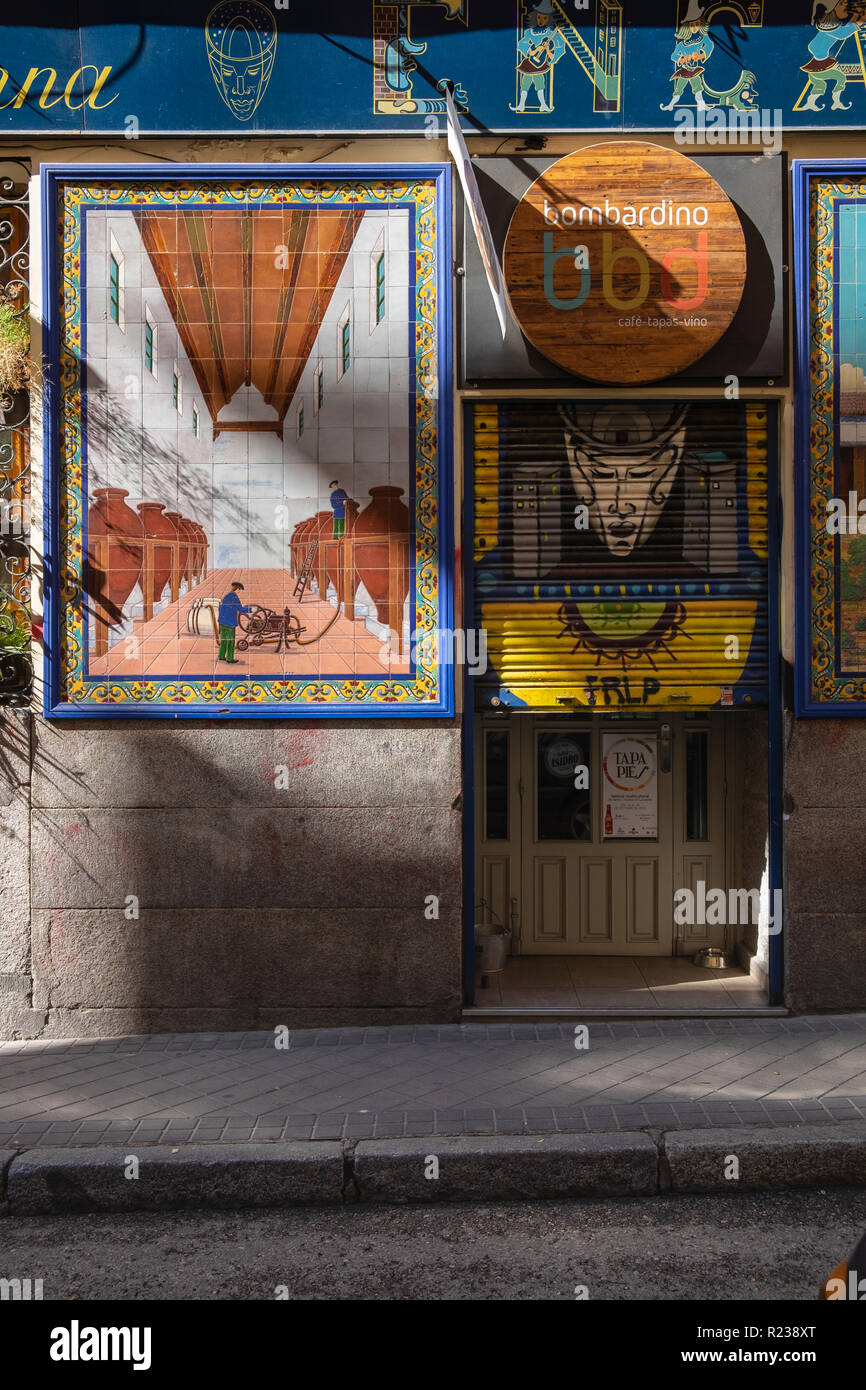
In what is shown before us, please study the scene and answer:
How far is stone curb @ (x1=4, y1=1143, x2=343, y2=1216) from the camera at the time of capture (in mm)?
5051

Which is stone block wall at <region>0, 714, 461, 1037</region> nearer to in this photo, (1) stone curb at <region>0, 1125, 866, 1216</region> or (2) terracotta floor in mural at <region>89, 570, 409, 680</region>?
(2) terracotta floor in mural at <region>89, 570, 409, 680</region>

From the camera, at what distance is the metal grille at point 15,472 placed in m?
7.20

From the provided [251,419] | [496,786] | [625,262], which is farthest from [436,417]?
[496,786]

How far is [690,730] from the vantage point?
846 centimetres

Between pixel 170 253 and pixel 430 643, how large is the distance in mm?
3145

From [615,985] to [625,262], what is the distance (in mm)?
5000

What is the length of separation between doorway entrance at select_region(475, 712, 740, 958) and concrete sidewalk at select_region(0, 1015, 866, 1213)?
1515mm

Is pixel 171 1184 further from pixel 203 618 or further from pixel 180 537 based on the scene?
pixel 180 537

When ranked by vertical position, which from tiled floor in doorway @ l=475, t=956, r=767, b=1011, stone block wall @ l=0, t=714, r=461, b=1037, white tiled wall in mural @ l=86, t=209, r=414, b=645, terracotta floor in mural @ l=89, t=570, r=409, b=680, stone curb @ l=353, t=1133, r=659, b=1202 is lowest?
stone curb @ l=353, t=1133, r=659, b=1202

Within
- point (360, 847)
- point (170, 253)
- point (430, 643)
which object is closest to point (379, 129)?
point (170, 253)

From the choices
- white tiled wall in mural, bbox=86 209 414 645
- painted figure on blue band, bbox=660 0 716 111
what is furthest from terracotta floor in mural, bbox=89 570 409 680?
painted figure on blue band, bbox=660 0 716 111

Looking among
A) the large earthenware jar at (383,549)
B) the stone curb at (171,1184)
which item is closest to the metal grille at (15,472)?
the large earthenware jar at (383,549)

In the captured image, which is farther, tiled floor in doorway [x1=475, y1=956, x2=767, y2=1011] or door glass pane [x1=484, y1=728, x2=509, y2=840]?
door glass pane [x1=484, y1=728, x2=509, y2=840]

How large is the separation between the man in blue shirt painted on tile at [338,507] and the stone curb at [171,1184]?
3.92 metres
